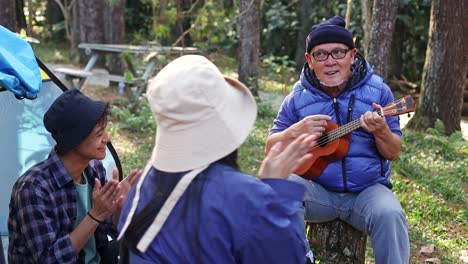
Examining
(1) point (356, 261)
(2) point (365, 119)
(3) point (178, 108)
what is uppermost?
(3) point (178, 108)

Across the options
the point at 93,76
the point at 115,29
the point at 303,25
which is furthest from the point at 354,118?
the point at 303,25

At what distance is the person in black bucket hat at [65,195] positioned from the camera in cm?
242

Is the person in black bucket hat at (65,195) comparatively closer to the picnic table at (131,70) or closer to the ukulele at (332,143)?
the ukulele at (332,143)

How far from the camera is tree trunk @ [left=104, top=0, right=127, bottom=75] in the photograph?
11.6m

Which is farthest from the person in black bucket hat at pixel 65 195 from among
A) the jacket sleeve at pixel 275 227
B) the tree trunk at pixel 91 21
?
the tree trunk at pixel 91 21

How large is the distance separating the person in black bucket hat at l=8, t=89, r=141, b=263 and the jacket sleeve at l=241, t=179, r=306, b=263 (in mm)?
945

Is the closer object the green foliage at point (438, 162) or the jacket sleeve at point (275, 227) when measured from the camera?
the jacket sleeve at point (275, 227)

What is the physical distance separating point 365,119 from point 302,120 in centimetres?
33

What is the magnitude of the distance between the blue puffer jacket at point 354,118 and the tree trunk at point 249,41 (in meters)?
6.01

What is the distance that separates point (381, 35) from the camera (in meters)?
7.38

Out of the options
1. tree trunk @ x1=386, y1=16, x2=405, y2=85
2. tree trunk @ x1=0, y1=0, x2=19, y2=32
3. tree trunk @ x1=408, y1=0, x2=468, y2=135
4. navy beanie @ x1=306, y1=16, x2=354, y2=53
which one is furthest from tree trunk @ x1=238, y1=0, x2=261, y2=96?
navy beanie @ x1=306, y1=16, x2=354, y2=53

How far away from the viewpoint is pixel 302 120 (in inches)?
127

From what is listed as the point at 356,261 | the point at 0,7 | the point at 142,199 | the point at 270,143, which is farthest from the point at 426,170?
the point at 142,199

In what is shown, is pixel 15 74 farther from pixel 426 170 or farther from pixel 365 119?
pixel 426 170
